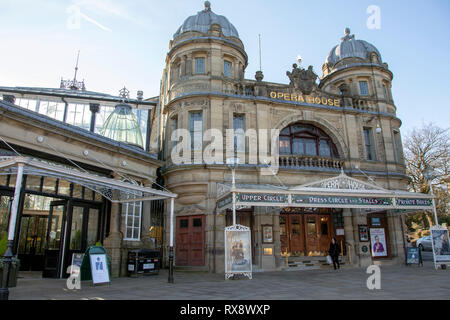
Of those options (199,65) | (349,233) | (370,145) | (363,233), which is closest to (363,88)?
(370,145)

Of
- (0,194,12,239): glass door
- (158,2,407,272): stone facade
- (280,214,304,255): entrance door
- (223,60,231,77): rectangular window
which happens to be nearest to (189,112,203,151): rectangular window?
(158,2,407,272): stone facade

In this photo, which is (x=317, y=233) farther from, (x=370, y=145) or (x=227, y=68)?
(x=227, y=68)

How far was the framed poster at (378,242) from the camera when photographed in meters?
19.2

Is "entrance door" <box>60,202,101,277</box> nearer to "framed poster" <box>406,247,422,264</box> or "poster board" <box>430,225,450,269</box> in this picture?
"poster board" <box>430,225,450,269</box>

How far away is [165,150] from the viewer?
61.8 ft

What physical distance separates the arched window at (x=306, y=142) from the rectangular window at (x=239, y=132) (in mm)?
2828

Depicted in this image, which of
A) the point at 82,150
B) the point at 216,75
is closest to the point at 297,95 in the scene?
the point at 216,75

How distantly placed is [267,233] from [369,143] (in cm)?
942

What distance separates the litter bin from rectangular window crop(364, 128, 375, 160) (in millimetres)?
14391

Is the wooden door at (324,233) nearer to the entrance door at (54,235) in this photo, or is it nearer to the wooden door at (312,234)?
the wooden door at (312,234)

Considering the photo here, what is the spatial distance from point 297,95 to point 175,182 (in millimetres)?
8949

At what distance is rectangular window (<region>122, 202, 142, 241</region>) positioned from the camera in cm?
1497

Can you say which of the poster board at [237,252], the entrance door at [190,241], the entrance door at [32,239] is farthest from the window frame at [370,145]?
the entrance door at [32,239]
